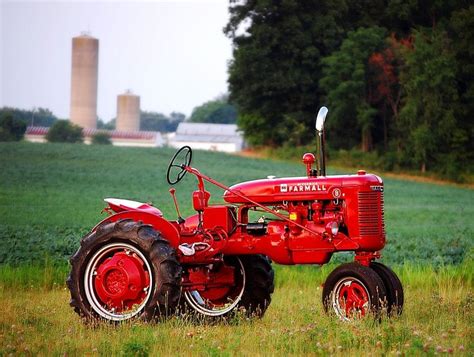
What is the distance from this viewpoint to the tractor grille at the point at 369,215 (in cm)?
1014

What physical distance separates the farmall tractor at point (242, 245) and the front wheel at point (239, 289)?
0.15m

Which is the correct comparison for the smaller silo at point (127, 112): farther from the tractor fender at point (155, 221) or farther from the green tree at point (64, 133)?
the tractor fender at point (155, 221)

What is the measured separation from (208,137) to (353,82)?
61362mm

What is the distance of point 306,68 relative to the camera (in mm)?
63188

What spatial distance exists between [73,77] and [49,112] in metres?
68.4

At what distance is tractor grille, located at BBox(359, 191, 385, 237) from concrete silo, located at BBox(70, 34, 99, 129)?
106 meters

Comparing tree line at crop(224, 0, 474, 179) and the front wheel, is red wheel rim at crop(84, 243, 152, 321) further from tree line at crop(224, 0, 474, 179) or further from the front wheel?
tree line at crop(224, 0, 474, 179)

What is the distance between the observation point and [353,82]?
59750mm

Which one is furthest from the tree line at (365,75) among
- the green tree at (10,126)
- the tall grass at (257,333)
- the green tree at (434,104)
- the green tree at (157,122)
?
the green tree at (157,122)

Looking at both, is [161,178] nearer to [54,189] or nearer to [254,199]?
[54,189]

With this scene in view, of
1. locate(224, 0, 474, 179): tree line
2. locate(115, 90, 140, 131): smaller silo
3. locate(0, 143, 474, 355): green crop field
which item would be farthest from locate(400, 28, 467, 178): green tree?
locate(115, 90, 140, 131): smaller silo

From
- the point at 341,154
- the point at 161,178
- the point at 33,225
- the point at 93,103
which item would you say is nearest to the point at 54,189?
the point at 161,178

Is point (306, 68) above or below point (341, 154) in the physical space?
above

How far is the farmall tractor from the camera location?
10.0 m
